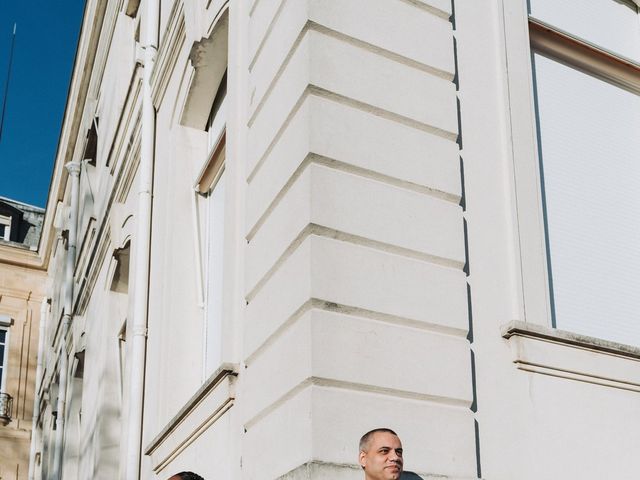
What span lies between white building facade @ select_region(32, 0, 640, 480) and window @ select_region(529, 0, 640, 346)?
0.02 metres

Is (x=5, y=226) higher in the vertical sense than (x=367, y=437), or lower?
higher

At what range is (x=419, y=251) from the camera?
Answer: 5477mm

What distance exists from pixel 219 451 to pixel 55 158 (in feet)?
55.9

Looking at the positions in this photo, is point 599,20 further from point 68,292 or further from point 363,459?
point 68,292

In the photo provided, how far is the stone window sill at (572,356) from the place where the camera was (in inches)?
221

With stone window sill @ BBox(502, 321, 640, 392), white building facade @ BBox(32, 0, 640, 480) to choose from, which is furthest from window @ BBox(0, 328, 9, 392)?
stone window sill @ BBox(502, 321, 640, 392)

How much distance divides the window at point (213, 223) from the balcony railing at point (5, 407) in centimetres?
1639

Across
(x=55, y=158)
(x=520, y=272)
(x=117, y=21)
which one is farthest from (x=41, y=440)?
(x=520, y=272)

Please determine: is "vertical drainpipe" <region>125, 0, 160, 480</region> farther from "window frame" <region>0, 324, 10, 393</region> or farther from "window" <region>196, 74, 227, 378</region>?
"window frame" <region>0, 324, 10, 393</region>

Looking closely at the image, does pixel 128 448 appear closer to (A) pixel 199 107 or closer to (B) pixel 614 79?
(A) pixel 199 107

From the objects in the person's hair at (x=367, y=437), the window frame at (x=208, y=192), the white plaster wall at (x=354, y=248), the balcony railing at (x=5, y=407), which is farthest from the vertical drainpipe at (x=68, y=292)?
the person's hair at (x=367, y=437)

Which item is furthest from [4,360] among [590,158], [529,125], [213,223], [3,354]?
[529,125]

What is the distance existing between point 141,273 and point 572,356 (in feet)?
15.7

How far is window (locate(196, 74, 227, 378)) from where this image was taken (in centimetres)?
822
